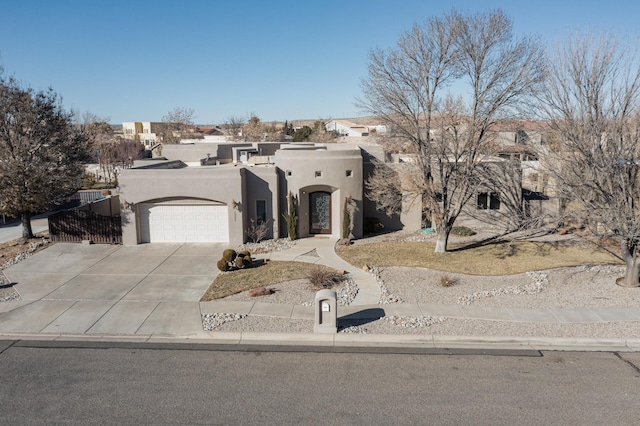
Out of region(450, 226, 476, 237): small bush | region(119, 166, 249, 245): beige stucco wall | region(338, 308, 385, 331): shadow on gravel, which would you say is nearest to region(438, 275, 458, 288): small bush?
region(338, 308, 385, 331): shadow on gravel

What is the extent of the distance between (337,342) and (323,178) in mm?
11637

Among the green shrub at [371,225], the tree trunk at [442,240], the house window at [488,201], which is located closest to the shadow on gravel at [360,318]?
the tree trunk at [442,240]

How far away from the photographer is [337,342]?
39.5ft

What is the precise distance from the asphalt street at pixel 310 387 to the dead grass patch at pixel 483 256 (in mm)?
6942

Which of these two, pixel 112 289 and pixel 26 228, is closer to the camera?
pixel 112 289

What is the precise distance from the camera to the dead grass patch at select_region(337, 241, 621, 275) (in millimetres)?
18172

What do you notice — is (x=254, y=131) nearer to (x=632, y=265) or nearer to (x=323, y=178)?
(x=323, y=178)

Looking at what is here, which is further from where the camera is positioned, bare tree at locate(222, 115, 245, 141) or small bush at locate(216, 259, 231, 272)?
bare tree at locate(222, 115, 245, 141)

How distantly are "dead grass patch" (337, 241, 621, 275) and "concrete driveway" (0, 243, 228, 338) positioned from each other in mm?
6258

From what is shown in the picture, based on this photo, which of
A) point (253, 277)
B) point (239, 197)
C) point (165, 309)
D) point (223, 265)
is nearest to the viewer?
point (165, 309)

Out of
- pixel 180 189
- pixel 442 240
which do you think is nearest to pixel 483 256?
pixel 442 240

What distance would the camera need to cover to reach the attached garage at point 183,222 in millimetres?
22047

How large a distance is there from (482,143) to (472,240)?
202 inches

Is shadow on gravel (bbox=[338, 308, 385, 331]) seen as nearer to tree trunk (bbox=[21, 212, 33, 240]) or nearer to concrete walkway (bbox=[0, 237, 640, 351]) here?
concrete walkway (bbox=[0, 237, 640, 351])
